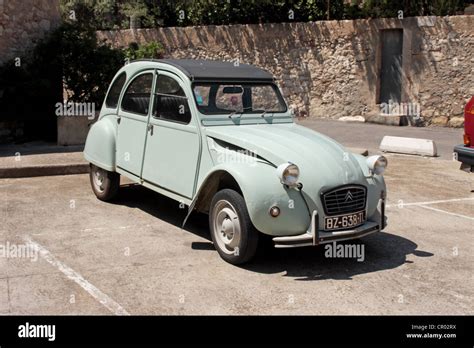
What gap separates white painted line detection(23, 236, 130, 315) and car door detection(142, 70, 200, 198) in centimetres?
140

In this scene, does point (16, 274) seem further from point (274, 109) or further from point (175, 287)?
point (274, 109)

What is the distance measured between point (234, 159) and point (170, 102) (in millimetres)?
1328

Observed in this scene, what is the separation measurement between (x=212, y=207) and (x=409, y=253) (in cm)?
202

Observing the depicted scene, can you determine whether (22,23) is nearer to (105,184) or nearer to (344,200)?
(105,184)

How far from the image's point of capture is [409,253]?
5.99 meters

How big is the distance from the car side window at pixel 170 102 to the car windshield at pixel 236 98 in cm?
19

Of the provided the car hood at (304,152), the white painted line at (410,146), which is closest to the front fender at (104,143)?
the car hood at (304,152)

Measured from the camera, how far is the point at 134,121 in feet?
23.4

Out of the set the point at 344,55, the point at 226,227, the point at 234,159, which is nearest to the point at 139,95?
the point at 234,159

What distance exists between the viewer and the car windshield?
6.32m

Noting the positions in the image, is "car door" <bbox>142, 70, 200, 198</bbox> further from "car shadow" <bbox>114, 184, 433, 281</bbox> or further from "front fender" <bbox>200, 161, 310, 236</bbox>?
"front fender" <bbox>200, 161, 310, 236</bbox>

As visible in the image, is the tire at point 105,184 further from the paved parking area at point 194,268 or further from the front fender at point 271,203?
the front fender at point 271,203

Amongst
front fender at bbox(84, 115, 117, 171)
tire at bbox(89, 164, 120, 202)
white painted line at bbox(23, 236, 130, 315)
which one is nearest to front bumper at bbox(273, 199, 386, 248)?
white painted line at bbox(23, 236, 130, 315)
